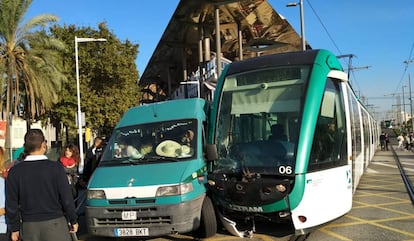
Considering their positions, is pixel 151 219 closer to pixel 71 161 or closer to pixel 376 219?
pixel 71 161

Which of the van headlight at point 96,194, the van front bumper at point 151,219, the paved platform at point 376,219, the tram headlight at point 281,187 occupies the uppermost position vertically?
the tram headlight at point 281,187

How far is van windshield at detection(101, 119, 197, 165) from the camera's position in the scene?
757cm

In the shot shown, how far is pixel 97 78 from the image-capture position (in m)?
32.3

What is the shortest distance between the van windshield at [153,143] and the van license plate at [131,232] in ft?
4.01

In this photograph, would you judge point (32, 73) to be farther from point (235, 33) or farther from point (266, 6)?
point (235, 33)

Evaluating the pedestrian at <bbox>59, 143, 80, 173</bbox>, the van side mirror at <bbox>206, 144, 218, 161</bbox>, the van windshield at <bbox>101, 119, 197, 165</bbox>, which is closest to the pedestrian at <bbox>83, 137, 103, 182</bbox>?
the pedestrian at <bbox>59, 143, 80, 173</bbox>

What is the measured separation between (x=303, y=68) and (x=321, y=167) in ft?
5.21

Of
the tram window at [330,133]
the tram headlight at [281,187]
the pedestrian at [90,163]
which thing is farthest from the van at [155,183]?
the pedestrian at [90,163]

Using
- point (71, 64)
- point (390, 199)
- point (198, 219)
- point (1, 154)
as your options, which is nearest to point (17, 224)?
point (1, 154)

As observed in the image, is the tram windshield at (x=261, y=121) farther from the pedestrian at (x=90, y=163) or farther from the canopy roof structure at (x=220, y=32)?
the canopy roof structure at (x=220, y=32)

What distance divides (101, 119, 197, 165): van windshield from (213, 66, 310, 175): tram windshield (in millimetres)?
564

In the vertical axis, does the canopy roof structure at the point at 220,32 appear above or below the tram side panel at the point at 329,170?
above

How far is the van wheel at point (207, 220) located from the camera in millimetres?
7016

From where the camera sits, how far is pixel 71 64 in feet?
104
